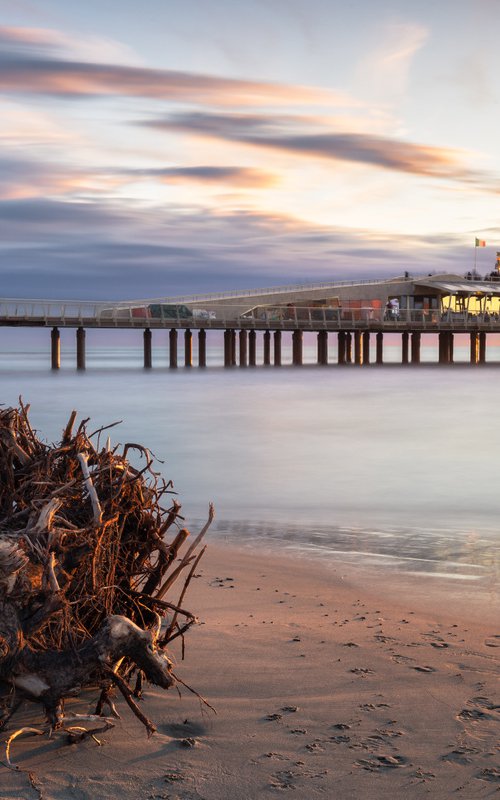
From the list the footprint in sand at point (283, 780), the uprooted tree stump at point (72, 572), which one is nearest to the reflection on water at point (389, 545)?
the footprint in sand at point (283, 780)

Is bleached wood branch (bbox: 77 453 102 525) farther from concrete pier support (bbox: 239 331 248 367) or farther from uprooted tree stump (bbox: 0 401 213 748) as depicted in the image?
concrete pier support (bbox: 239 331 248 367)

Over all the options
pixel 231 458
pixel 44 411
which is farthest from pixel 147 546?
pixel 44 411

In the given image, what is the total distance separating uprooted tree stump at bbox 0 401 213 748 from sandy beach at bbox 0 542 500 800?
23cm

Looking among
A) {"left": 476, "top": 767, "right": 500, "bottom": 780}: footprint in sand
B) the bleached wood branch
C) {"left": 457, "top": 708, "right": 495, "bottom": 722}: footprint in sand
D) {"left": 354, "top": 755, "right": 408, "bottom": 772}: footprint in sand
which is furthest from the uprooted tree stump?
{"left": 457, "top": 708, "right": 495, "bottom": 722}: footprint in sand

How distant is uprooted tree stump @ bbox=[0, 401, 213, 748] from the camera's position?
3.78m

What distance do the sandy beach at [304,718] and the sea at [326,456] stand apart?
4.89 ft

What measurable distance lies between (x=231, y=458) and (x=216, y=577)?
12.9 m

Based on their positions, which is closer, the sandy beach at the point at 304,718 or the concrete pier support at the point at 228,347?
the sandy beach at the point at 304,718

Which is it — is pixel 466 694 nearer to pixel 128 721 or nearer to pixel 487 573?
pixel 128 721

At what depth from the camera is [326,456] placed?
67.2 feet

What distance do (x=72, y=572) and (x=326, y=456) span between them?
16677 mm

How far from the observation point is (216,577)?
750 centimetres

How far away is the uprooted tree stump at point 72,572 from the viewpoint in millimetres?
3777

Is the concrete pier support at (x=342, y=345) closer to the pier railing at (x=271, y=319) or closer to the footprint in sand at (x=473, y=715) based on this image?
the pier railing at (x=271, y=319)
